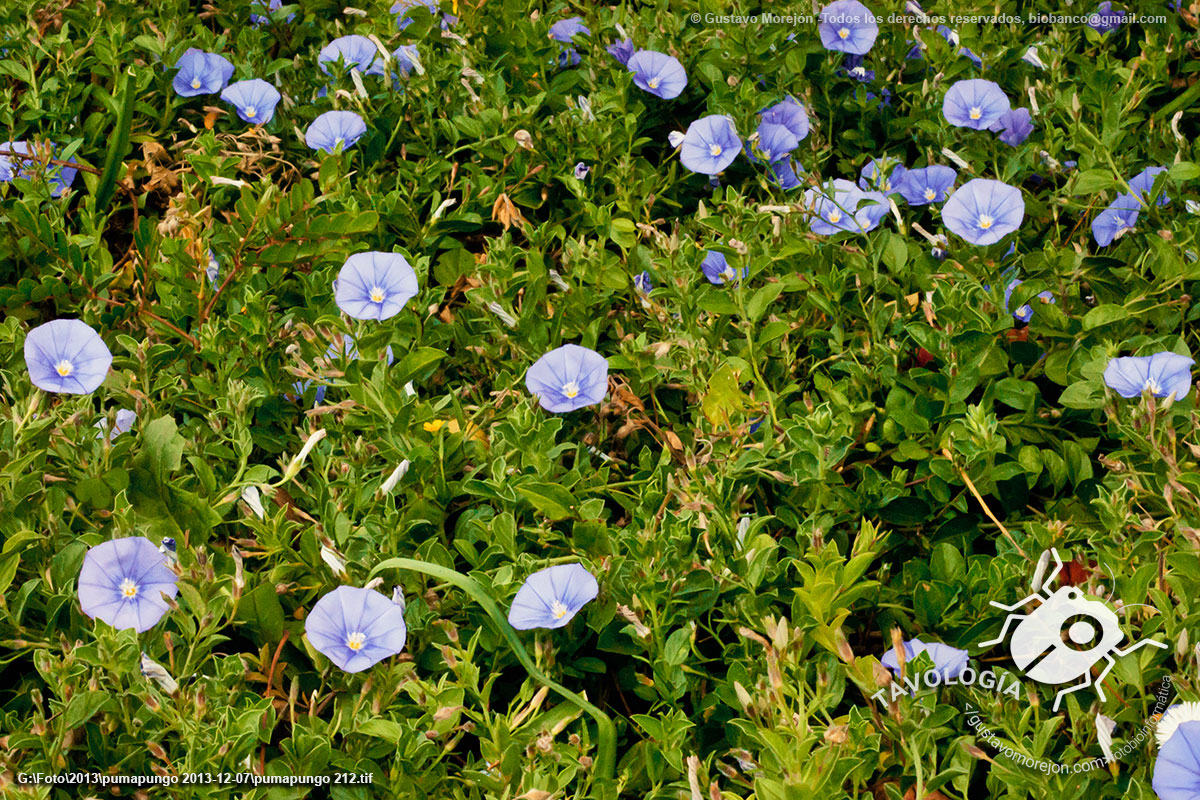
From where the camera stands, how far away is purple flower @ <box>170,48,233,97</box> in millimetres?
2711

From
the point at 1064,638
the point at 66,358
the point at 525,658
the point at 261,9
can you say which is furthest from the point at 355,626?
the point at 261,9

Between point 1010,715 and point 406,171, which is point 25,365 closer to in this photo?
point 406,171

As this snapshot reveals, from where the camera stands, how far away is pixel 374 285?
2.06 meters

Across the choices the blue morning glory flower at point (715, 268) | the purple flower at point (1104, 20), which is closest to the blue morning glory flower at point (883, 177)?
the blue morning glory flower at point (715, 268)

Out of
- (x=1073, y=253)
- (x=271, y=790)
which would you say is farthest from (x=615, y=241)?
(x=271, y=790)

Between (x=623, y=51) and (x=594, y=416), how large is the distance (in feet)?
3.62

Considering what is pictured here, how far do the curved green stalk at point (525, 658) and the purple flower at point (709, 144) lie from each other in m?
1.19

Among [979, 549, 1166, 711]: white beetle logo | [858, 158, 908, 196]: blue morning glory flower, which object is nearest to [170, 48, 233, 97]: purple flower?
[858, 158, 908, 196]: blue morning glory flower

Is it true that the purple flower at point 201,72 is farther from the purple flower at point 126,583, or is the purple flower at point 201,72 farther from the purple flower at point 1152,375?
the purple flower at point 1152,375

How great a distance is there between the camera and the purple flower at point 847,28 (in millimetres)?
2666

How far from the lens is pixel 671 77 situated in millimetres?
2666

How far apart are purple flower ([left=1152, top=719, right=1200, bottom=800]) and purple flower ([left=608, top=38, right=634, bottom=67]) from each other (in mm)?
1961

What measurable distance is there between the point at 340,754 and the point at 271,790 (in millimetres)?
100

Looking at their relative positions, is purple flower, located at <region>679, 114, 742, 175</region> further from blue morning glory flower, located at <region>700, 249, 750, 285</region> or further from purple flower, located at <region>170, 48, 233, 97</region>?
purple flower, located at <region>170, 48, 233, 97</region>
